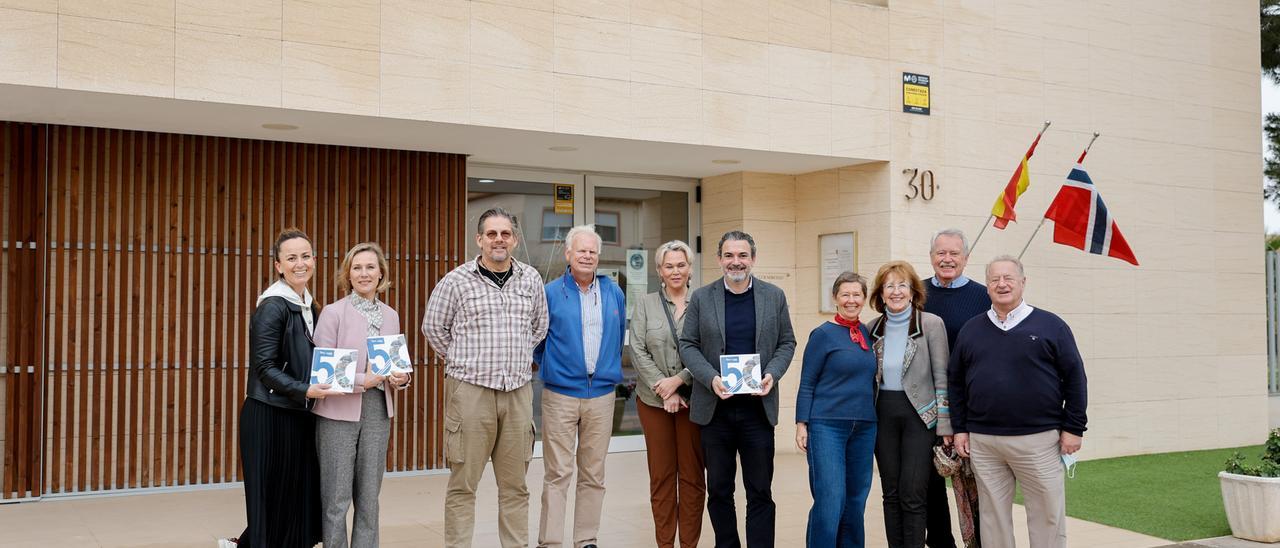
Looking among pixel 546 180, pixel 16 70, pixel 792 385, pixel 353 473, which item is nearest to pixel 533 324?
pixel 353 473

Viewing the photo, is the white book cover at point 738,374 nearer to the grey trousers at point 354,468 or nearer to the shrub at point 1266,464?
the grey trousers at point 354,468

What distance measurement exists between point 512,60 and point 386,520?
123 inches

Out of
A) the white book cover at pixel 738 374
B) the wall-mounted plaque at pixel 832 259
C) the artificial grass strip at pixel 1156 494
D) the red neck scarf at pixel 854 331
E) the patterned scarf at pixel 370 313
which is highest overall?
the wall-mounted plaque at pixel 832 259

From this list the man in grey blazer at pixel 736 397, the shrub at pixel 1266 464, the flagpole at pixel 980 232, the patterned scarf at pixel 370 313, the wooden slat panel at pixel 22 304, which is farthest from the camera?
the flagpole at pixel 980 232

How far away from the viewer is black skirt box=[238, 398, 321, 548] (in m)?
4.54

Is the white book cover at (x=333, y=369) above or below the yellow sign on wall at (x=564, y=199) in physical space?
below

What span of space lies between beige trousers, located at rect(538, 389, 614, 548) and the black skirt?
45.9 inches

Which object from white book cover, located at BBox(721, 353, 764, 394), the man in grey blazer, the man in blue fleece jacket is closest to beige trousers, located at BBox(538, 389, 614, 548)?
the man in blue fleece jacket

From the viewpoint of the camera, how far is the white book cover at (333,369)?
4453 mm

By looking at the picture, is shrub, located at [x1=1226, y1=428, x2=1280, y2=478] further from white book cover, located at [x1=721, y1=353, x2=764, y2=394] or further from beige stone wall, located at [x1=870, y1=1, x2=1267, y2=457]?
white book cover, located at [x1=721, y1=353, x2=764, y2=394]

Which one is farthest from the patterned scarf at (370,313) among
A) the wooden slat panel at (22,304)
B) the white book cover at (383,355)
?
the wooden slat panel at (22,304)

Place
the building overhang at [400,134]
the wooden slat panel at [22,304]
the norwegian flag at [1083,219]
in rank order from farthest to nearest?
the norwegian flag at [1083,219]
the wooden slat panel at [22,304]
the building overhang at [400,134]

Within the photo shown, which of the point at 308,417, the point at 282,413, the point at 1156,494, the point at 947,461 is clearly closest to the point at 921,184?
the point at 1156,494

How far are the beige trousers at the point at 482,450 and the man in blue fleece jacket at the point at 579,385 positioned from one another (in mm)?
205
